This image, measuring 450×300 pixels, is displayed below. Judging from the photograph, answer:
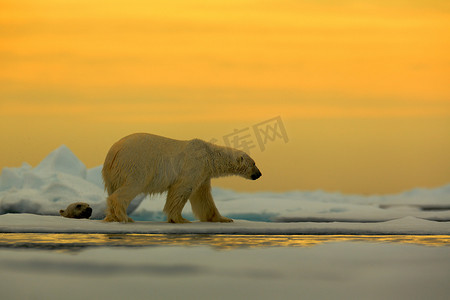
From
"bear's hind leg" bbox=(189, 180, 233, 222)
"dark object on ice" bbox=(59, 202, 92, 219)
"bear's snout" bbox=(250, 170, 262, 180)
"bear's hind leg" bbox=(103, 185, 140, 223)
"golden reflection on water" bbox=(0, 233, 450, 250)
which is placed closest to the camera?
"golden reflection on water" bbox=(0, 233, 450, 250)

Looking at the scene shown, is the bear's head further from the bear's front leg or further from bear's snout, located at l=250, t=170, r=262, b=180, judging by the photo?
the bear's front leg

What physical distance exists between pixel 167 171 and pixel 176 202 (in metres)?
0.61

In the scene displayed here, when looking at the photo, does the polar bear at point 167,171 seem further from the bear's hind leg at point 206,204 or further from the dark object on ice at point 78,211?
the dark object on ice at point 78,211

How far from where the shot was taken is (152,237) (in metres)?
9.74

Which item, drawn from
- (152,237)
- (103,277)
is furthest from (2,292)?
(152,237)

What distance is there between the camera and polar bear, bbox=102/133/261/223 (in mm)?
11664

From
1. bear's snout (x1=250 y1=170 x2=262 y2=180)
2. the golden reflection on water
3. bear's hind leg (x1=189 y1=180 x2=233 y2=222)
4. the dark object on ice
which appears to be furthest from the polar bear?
the dark object on ice

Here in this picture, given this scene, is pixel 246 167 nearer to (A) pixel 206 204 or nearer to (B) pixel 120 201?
(A) pixel 206 204

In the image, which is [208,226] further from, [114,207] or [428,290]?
[428,290]

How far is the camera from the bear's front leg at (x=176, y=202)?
462 inches

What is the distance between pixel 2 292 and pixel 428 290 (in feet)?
13.3

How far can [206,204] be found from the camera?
1236 cm

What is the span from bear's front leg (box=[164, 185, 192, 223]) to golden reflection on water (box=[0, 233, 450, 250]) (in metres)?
1.70

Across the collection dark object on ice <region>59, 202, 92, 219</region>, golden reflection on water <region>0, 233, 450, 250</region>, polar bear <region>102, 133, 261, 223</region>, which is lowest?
golden reflection on water <region>0, 233, 450, 250</region>
